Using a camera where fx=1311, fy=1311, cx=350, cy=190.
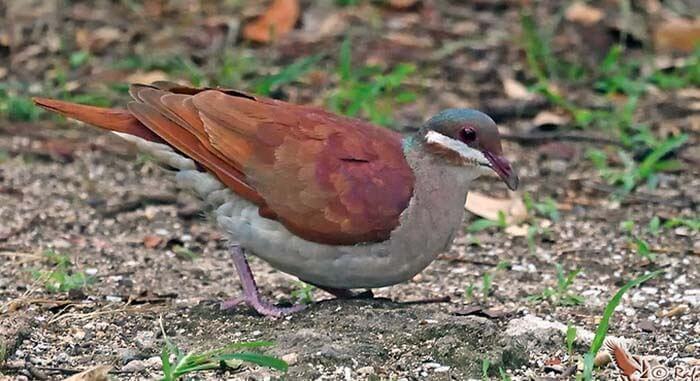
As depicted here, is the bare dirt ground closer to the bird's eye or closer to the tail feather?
the tail feather

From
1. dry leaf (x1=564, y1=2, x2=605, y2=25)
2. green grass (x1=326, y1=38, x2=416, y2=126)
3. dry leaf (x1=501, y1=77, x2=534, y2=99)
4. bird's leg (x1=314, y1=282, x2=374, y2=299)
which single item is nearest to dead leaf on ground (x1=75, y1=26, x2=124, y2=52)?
green grass (x1=326, y1=38, x2=416, y2=126)

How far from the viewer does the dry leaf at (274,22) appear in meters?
8.30

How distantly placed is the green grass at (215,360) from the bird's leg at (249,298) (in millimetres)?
583

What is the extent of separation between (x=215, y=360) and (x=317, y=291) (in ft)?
4.79

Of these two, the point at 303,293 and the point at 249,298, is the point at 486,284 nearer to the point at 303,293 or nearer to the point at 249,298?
the point at 303,293

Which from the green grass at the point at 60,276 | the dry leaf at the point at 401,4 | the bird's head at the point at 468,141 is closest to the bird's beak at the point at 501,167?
the bird's head at the point at 468,141

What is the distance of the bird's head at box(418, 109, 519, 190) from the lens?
4586 millimetres

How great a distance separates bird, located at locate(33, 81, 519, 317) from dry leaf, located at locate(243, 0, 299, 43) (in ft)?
11.2

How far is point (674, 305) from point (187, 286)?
193 centimetres

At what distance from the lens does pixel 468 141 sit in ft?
15.1

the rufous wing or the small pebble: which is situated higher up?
the rufous wing

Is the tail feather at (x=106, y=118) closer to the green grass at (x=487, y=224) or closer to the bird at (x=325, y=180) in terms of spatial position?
the bird at (x=325, y=180)

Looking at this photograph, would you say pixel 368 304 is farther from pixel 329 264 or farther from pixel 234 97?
pixel 234 97

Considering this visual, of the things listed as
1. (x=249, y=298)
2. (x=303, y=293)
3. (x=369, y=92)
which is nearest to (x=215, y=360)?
(x=249, y=298)
